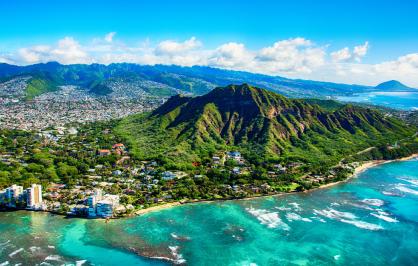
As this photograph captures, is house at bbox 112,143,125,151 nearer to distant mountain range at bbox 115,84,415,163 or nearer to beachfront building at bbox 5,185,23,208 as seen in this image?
distant mountain range at bbox 115,84,415,163

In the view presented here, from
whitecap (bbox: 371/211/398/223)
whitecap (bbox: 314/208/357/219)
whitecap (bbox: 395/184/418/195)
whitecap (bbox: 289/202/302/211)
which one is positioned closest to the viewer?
whitecap (bbox: 371/211/398/223)

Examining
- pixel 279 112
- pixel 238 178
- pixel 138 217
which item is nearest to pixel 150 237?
pixel 138 217

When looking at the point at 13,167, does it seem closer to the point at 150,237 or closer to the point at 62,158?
the point at 62,158

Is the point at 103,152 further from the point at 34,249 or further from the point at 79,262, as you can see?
the point at 79,262

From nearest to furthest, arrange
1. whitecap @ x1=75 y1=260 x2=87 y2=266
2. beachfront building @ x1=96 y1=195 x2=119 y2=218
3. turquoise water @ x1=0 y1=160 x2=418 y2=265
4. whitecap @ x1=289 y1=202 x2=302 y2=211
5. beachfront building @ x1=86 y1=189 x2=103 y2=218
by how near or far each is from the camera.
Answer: whitecap @ x1=75 y1=260 x2=87 y2=266
turquoise water @ x1=0 y1=160 x2=418 y2=265
beachfront building @ x1=96 y1=195 x2=119 y2=218
beachfront building @ x1=86 y1=189 x2=103 y2=218
whitecap @ x1=289 y1=202 x2=302 y2=211

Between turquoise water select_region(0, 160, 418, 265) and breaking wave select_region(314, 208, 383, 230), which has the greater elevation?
breaking wave select_region(314, 208, 383, 230)

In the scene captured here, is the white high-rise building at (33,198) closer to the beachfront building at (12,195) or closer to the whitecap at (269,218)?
the beachfront building at (12,195)

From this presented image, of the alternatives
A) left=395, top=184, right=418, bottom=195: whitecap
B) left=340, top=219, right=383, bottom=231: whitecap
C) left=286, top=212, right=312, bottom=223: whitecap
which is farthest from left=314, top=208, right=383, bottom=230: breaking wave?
left=395, top=184, right=418, bottom=195: whitecap
